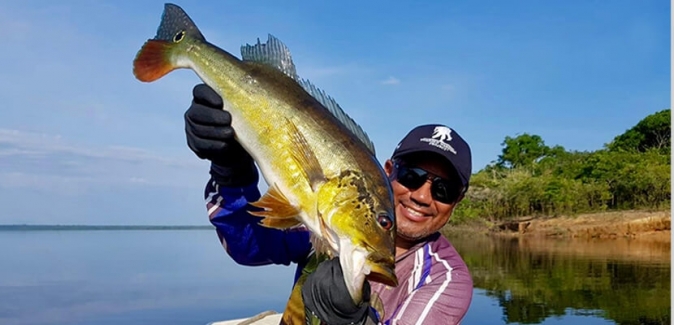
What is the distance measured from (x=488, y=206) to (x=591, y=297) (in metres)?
35.1

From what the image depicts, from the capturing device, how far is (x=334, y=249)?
244 cm

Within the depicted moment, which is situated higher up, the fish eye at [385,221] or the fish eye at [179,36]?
the fish eye at [179,36]

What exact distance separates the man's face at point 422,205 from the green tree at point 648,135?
64.7m

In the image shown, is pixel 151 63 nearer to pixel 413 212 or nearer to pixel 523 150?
pixel 413 212

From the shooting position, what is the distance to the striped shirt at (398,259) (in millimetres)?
3094

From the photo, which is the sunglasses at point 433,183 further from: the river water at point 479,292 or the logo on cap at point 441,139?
the river water at point 479,292

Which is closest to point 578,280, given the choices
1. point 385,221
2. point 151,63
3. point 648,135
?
point 385,221

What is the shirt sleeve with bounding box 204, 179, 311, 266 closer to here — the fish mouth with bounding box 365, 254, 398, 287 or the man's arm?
the man's arm

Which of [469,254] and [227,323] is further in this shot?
[469,254]

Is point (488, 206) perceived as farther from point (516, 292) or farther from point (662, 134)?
point (516, 292)

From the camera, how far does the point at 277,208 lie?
96.3 inches

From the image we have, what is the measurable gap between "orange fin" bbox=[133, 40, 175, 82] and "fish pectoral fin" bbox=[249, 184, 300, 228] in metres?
0.91

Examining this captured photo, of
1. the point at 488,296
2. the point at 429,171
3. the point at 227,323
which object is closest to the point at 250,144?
the point at 429,171

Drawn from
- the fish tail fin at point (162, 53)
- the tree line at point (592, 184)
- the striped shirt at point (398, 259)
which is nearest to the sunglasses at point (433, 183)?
the striped shirt at point (398, 259)
